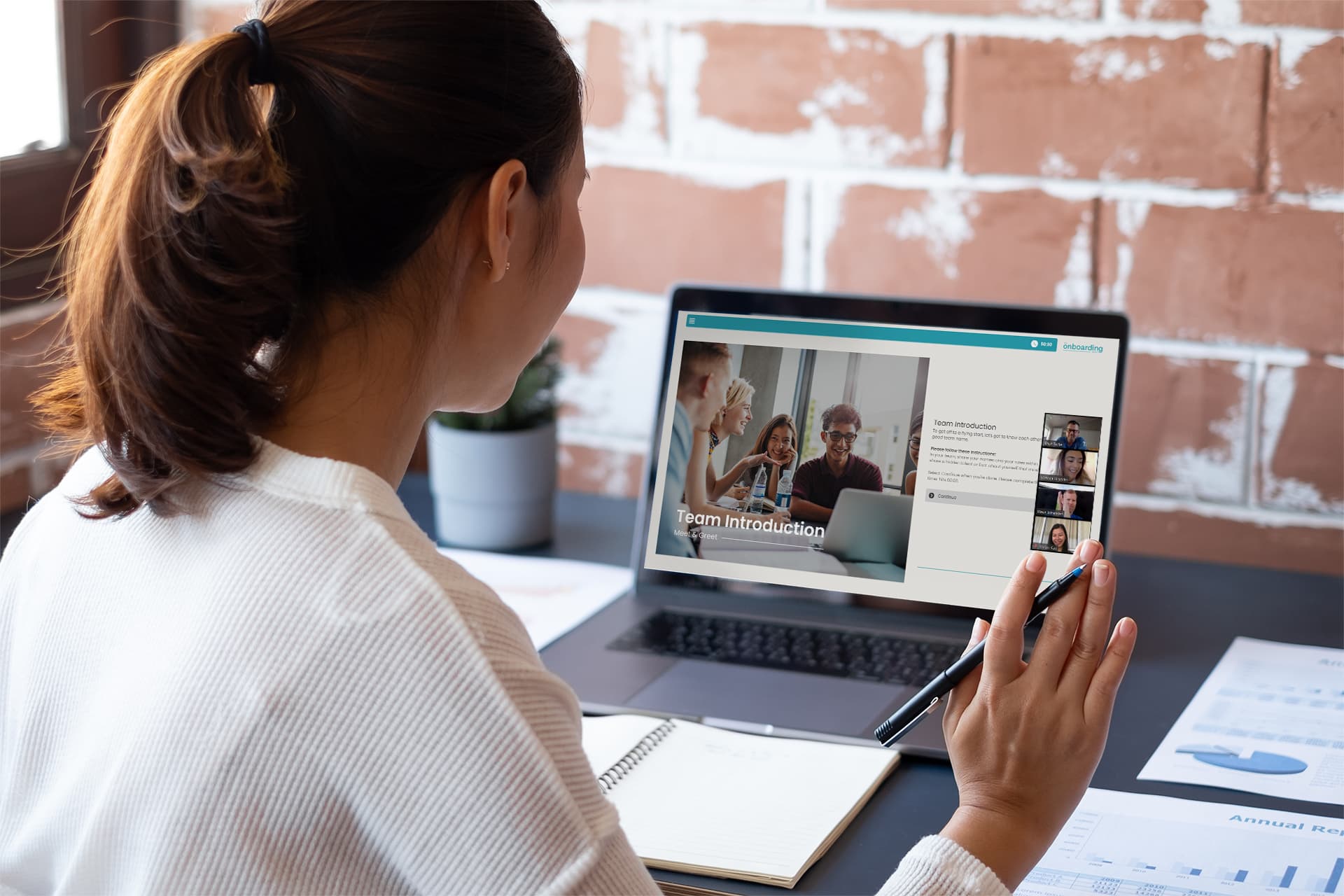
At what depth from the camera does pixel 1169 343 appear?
137 centimetres

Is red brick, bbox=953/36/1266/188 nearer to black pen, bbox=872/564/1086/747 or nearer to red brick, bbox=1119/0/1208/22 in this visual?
red brick, bbox=1119/0/1208/22

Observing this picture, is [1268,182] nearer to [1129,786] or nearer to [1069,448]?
[1069,448]

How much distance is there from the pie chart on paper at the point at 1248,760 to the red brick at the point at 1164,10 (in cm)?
69

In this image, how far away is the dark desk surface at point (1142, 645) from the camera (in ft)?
2.81

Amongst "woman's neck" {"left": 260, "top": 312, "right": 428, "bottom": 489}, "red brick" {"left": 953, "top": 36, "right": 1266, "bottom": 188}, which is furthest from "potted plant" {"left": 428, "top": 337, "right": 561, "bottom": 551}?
"woman's neck" {"left": 260, "top": 312, "right": 428, "bottom": 489}

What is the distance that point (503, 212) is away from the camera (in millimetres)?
762

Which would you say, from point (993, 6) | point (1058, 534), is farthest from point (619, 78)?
point (1058, 534)

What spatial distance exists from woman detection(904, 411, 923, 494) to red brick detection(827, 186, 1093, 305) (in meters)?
0.34

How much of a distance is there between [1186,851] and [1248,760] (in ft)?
0.48

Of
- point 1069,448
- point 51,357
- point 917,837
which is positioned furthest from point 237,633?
point 51,357

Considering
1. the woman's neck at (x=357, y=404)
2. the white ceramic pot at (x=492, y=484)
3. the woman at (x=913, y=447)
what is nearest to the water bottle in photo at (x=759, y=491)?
the woman at (x=913, y=447)

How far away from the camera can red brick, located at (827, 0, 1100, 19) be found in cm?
133

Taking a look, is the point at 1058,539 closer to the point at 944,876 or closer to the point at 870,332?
the point at 870,332

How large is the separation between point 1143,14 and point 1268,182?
19cm
